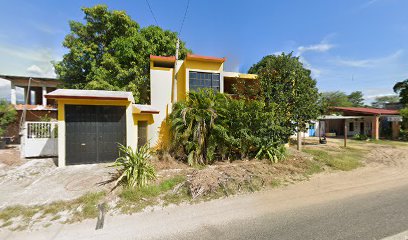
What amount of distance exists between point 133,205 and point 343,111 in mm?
26214

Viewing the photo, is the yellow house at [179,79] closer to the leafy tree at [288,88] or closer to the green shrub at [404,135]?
the leafy tree at [288,88]

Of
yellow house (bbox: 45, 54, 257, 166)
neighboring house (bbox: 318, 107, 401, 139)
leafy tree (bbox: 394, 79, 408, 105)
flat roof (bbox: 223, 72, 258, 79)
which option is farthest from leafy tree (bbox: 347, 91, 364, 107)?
yellow house (bbox: 45, 54, 257, 166)

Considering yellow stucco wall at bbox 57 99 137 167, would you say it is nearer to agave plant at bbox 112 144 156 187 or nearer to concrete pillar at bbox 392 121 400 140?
agave plant at bbox 112 144 156 187

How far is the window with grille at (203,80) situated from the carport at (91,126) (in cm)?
468

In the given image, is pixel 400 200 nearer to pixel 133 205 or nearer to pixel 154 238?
pixel 154 238

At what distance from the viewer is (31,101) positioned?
22812 mm

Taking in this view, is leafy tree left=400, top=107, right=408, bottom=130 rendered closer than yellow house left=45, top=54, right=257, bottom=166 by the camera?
No

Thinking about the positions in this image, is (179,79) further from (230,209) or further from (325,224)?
(325,224)

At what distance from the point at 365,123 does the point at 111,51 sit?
30.0 m

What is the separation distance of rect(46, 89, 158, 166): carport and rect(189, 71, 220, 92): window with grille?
4.68 metres

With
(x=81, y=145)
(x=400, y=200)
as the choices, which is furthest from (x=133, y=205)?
(x=400, y=200)

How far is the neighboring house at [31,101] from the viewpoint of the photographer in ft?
55.4

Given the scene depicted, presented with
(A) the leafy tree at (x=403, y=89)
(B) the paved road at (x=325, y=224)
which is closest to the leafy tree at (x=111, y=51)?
(B) the paved road at (x=325, y=224)

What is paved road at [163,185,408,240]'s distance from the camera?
11.4ft
